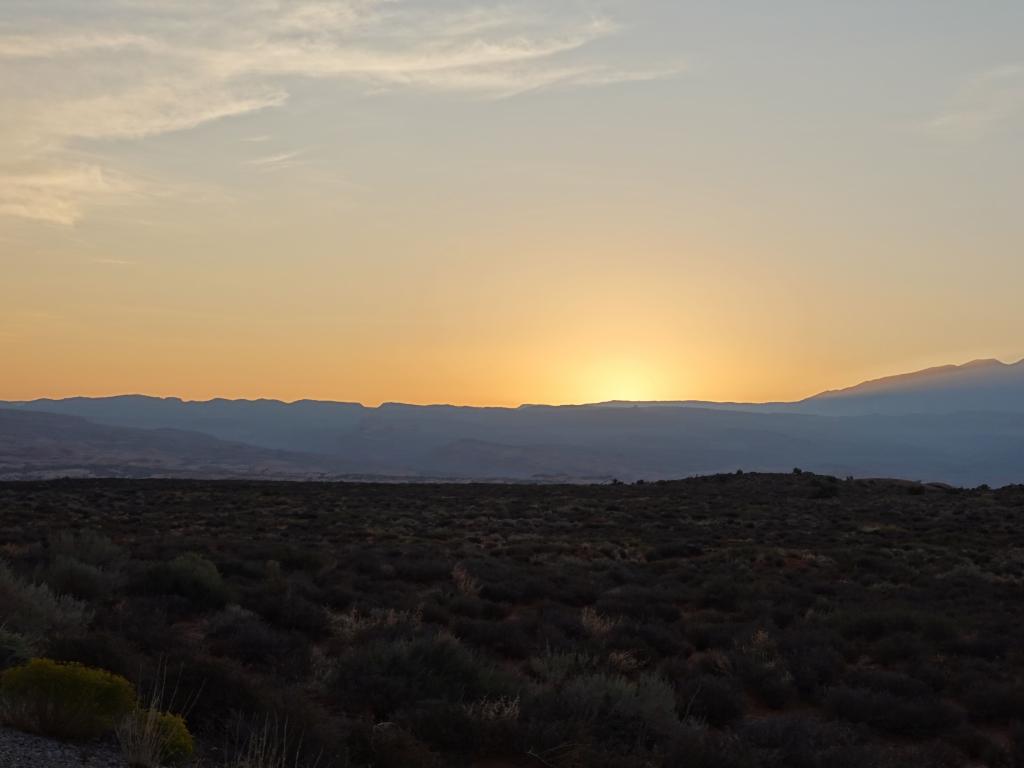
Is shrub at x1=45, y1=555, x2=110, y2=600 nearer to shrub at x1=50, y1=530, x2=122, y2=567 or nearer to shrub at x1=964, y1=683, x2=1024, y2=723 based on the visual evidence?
shrub at x1=50, y1=530, x2=122, y2=567

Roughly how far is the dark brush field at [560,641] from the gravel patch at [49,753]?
805mm

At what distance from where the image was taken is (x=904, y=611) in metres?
16.2

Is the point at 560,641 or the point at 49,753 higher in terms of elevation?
the point at 49,753

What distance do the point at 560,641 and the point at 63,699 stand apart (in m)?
7.98

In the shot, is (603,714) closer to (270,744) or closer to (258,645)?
(270,744)

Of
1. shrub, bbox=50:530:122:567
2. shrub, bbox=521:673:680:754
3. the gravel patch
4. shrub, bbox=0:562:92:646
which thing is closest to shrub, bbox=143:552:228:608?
shrub, bbox=50:530:122:567

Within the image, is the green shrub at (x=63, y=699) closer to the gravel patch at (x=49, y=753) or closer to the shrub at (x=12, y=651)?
the gravel patch at (x=49, y=753)

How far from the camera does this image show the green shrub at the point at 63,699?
643 centimetres

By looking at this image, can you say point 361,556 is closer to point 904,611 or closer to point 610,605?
point 610,605

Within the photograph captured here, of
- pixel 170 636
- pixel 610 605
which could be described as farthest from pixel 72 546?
pixel 610 605

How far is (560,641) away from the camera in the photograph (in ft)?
43.8

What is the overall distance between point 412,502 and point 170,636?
38.1m

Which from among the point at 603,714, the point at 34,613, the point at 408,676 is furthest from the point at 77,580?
the point at 603,714

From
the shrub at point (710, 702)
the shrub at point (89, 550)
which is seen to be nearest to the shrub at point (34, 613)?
the shrub at point (89, 550)
